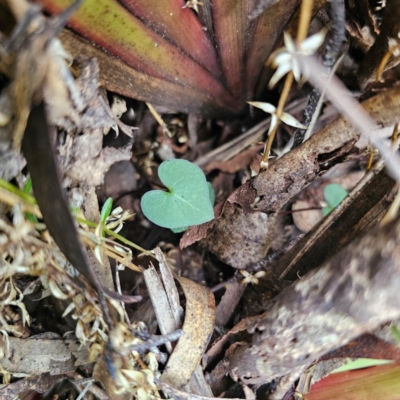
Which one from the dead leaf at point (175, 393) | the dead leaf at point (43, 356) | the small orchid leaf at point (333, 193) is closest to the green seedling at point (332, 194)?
the small orchid leaf at point (333, 193)

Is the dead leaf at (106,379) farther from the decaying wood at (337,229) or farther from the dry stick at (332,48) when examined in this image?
the dry stick at (332,48)

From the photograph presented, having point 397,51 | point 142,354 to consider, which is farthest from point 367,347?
point 397,51

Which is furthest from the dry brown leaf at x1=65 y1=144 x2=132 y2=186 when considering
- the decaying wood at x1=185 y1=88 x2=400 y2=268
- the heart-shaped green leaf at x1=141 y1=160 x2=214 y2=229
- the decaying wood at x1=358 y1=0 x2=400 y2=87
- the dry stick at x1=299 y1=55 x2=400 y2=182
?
the decaying wood at x1=358 y1=0 x2=400 y2=87

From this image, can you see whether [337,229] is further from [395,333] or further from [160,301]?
[160,301]

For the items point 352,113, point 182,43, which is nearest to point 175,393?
point 352,113

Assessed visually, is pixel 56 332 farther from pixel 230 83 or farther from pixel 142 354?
pixel 230 83

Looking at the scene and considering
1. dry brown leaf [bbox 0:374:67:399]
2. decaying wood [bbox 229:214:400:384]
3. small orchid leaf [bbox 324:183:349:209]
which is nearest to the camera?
decaying wood [bbox 229:214:400:384]

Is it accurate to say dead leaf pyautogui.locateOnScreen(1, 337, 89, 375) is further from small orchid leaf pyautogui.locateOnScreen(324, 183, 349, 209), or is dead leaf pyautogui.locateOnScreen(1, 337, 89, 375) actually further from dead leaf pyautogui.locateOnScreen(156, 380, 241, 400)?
small orchid leaf pyautogui.locateOnScreen(324, 183, 349, 209)
